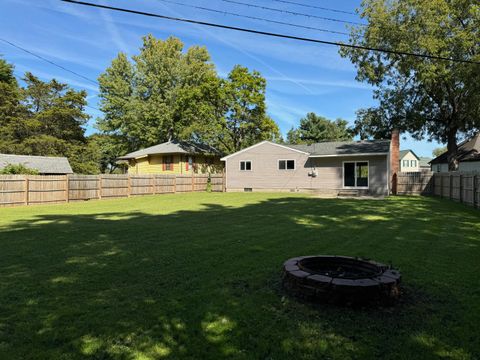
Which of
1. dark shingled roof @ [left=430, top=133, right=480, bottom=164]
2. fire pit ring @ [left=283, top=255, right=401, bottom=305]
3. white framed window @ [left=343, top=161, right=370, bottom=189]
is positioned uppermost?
dark shingled roof @ [left=430, top=133, right=480, bottom=164]

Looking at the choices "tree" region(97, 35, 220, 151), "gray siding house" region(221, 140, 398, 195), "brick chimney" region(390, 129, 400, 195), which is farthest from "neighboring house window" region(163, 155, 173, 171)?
"brick chimney" region(390, 129, 400, 195)

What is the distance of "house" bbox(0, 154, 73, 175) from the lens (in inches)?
1083

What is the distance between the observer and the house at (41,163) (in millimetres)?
27500

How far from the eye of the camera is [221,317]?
11.3 feet

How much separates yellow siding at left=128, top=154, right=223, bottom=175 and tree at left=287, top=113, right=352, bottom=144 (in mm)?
18588

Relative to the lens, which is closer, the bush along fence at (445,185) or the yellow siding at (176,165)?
the bush along fence at (445,185)

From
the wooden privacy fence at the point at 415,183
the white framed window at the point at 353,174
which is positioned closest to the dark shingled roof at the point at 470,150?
the wooden privacy fence at the point at 415,183

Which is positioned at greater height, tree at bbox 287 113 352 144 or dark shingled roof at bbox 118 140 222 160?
tree at bbox 287 113 352 144

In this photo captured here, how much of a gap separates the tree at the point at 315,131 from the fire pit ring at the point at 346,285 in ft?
152

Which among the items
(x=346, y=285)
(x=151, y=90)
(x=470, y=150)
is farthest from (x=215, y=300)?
(x=151, y=90)

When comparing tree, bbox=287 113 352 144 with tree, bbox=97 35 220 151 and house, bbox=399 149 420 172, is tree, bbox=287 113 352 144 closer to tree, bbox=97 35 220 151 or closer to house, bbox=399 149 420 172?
tree, bbox=97 35 220 151

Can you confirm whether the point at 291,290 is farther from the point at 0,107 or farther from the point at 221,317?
the point at 0,107

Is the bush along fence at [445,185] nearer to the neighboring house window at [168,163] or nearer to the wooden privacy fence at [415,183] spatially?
the wooden privacy fence at [415,183]

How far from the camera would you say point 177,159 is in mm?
31938
